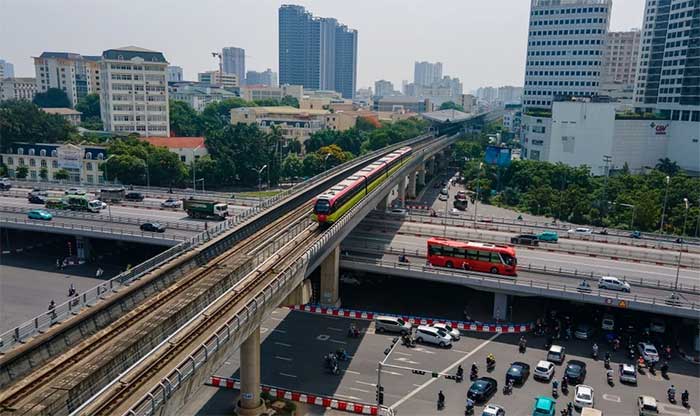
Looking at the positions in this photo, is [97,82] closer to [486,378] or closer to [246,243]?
[246,243]

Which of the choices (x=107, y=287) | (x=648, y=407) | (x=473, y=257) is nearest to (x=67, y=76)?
(x=473, y=257)

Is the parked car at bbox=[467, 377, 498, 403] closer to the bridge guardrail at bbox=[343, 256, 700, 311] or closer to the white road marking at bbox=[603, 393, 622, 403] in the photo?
the white road marking at bbox=[603, 393, 622, 403]

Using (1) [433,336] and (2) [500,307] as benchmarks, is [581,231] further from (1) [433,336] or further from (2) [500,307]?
(1) [433,336]

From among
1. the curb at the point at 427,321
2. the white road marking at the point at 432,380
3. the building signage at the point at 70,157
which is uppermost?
the building signage at the point at 70,157

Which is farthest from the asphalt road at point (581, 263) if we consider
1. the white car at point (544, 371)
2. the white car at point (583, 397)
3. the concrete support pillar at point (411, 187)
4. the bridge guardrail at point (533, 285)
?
the concrete support pillar at point (411, 187)

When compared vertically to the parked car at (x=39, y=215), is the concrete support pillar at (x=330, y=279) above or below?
below

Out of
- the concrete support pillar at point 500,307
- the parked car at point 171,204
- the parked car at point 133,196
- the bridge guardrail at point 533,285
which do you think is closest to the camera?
the bridge guardrail at point 533,285

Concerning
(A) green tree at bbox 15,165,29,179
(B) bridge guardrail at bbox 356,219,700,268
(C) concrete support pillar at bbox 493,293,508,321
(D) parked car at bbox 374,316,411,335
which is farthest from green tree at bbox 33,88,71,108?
(C) concrete support pillar at bbox 493,293,508,321

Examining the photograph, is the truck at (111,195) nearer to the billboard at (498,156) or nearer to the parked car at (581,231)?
the parked car at (581,231)
